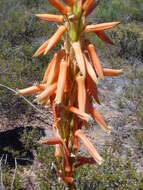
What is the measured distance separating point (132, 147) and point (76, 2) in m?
4.22

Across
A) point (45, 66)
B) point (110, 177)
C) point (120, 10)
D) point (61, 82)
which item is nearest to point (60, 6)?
point (61, 82)

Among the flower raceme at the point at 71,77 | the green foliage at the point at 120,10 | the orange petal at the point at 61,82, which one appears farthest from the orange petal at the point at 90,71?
the green foliage at the point at 120,10

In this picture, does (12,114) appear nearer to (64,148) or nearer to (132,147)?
(132,147)

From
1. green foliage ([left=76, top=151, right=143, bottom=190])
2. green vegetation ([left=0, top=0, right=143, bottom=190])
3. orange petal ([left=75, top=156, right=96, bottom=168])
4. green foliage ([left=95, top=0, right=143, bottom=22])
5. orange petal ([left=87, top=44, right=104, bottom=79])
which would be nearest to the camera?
orange petal ([left=87, top=44, right=104, bottom=79])

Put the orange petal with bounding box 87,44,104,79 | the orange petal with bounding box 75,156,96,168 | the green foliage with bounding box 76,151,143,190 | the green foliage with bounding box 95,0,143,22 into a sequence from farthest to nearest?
the green foliage with bounding box 95,0,143,22 → the green foliage with bounding box 76,151,143,190 → the orange petal with bounding box 75,156,96,168 → the orange petal with bounding box 87,44,104,79

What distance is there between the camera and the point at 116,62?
29.8 ft

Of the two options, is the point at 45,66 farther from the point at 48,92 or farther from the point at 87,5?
the point at 87,5

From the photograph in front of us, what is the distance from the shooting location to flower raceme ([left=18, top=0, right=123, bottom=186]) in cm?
224

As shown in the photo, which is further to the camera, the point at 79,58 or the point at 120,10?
the point at 120,10

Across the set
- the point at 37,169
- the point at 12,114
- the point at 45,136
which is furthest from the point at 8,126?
the point at 37,169

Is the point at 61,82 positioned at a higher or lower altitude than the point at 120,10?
lower

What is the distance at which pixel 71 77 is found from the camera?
2363 mm

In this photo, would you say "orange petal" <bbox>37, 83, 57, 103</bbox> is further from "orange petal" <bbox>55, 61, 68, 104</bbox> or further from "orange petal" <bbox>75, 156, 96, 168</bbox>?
"orange petal" <bbox>75, 156, 96, 168</bbox>

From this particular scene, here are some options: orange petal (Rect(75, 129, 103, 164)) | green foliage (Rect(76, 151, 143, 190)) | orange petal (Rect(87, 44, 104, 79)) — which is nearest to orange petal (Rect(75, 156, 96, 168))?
orange petal (Rect(75, 129, 103, 164))
